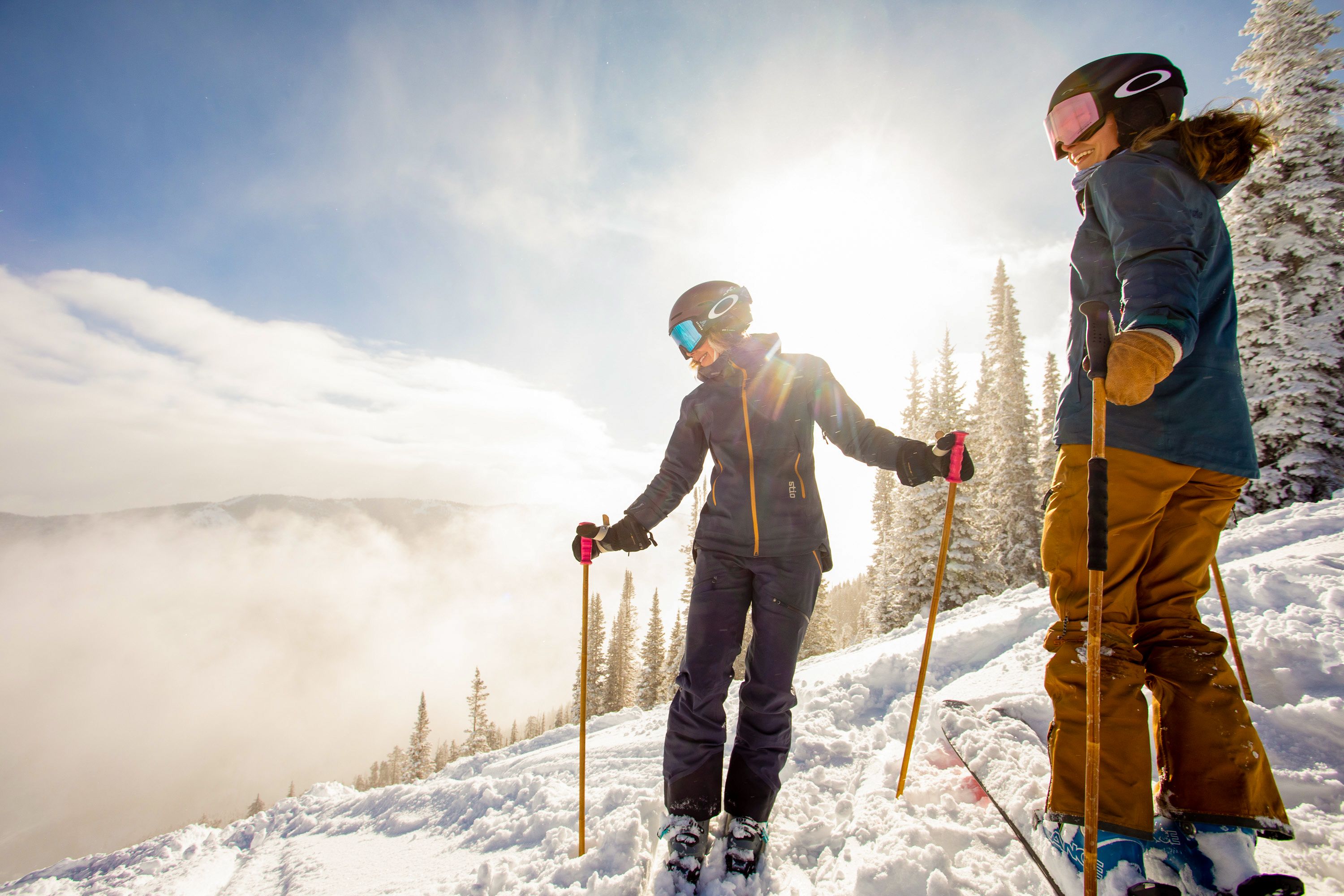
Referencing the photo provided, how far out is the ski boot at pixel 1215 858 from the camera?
1741 mm

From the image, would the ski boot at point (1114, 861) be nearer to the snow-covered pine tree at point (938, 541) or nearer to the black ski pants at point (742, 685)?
the black ski pants at point (742, 685)

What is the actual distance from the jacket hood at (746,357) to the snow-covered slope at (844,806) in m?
2.72

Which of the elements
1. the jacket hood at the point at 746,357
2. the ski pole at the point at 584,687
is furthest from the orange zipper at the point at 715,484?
the ski pole at the point at 584,687

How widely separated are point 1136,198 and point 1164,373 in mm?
723

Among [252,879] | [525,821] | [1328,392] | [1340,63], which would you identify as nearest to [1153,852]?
[525,821]

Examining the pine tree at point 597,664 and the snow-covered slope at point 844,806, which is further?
the pine tree at point 597,664

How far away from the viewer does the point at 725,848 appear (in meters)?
2.82

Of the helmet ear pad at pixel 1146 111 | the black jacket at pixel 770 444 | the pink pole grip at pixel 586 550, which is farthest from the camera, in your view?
the pink pole grip at pixel 586 550

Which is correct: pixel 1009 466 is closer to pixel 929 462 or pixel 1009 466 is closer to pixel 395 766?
pixel 929 462

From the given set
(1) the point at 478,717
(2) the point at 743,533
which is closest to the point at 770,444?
(2) the point at 743,533

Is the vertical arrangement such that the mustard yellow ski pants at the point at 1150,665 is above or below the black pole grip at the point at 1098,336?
below

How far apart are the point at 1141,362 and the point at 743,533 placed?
2.01 metres

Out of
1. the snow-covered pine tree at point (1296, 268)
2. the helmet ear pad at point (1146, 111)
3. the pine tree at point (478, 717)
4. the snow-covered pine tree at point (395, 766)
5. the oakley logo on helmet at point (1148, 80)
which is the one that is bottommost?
the snow-covered pine tree at point (395, 766)

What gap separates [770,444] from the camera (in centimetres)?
341
